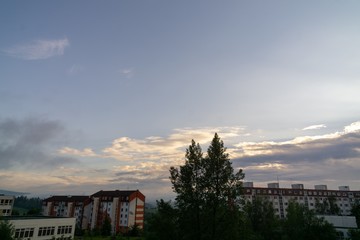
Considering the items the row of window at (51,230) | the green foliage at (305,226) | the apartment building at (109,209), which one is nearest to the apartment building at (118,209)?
the apartment building at (109,209)

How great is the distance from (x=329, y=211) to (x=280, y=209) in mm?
21541

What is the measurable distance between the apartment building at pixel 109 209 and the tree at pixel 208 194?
3125 inches

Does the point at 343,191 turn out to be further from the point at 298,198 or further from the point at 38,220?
the point at 38,220

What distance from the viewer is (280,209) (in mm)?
125562

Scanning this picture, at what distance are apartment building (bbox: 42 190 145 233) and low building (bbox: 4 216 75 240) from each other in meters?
47.9

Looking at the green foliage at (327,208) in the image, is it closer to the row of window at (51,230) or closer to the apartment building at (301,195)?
the apartment building at (301,195)

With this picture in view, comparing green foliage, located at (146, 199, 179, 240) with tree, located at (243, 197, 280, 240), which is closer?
green foliage, located at (146, 199, 179, 240)

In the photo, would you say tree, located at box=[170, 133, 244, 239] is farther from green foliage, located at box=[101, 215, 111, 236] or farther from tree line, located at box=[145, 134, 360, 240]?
green foliage, located at box=[101, 215, 111, 236]

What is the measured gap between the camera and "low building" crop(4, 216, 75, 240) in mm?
44312

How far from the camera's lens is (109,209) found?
105312 mm

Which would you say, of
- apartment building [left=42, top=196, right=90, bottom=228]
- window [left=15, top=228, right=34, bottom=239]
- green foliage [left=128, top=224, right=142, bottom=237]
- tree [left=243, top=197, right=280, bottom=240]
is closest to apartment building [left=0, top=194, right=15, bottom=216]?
apartment building [left=42, top=196, right=90, bottom=228]

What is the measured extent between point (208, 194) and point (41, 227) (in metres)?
38.4

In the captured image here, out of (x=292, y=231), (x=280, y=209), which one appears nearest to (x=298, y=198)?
(x=280, y=209)

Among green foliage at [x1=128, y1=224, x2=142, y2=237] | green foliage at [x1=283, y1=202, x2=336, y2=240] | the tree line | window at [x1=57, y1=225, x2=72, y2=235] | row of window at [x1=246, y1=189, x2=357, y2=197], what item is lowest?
green foliage at [x1=128, y1=224, x2=142, y2=237]
